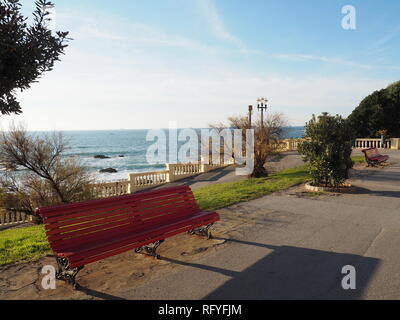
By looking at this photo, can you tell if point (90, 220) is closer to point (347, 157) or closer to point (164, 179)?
point (347, 157)

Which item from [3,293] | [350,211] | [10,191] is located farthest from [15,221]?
[350,211]

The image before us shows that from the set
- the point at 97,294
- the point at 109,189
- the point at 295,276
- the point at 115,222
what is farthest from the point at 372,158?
the point at 97,294

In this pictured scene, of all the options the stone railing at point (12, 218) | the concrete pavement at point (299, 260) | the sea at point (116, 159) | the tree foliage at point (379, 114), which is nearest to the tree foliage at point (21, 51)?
the concrete pavement at point (299, 260)

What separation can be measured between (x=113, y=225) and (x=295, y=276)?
2.72 m

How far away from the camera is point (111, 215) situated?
4.53 metres

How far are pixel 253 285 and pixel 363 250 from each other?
2.31m

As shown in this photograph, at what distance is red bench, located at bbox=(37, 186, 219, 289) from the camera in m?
3.87

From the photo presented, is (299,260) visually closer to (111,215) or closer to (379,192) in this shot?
(111,215)

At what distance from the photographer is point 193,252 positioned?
4.93m

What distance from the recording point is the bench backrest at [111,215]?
3932 mm

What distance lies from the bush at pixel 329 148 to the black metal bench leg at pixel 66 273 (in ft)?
26.4

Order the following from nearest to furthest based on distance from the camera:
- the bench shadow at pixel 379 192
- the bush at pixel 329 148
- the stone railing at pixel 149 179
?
the bench shadow at pixel 379 192, the bush at pixel 329 148, the stone railing at pixel 149 179

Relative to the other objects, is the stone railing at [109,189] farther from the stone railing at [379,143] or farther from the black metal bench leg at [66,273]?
the stone railing at [379,143]

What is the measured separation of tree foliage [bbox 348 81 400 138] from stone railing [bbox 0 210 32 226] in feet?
87.5
